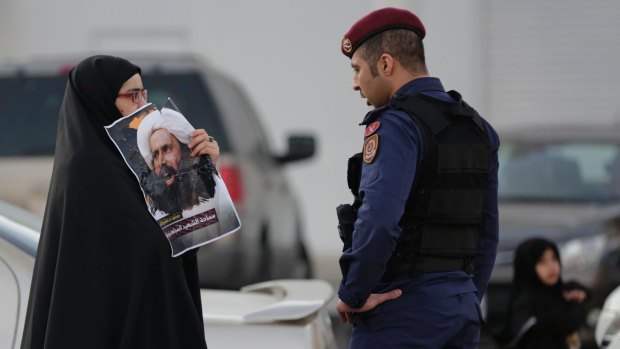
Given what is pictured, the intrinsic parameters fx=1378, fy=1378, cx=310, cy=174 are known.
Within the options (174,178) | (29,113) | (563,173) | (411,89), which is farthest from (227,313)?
(563,173)

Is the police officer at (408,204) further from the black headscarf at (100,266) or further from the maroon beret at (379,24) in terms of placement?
the black headscarf at (100,266)

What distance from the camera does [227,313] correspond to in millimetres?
4684

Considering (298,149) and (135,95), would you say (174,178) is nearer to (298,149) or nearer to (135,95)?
(135,95)

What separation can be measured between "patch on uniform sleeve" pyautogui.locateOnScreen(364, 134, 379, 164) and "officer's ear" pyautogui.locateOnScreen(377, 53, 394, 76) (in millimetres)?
223

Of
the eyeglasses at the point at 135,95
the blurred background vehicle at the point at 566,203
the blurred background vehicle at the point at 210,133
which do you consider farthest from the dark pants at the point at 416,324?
the blurred background vehicle at the point at 566,203

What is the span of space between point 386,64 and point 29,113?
475 centimetres

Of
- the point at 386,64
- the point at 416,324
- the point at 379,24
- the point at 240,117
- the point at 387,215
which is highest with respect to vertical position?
the point at 240,117

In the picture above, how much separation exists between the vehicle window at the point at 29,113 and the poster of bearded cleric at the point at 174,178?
13.8ft

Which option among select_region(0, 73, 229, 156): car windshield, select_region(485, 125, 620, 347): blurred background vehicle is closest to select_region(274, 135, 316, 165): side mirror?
select_region(0, 73, 229, 156): car windshield

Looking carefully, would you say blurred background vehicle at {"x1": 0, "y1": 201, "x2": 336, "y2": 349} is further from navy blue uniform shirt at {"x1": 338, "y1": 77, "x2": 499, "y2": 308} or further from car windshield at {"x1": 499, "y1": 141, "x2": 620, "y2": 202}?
car windshield at {"x1": 499, "y1": 141, "x2": 620, "y2": 202}

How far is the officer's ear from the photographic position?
4113mm

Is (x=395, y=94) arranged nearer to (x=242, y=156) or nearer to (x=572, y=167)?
(x=242, y=156)

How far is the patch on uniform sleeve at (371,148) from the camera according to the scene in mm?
3986

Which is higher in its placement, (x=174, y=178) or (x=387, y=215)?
(x=174, y=178)
